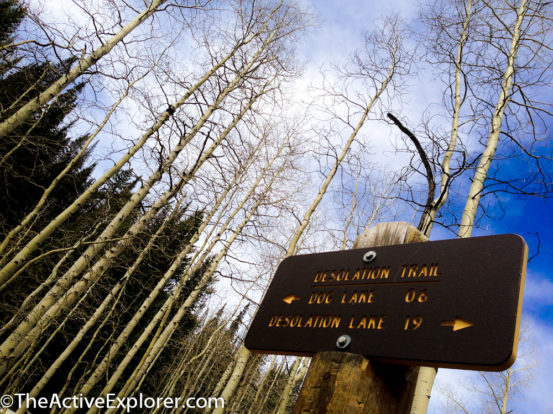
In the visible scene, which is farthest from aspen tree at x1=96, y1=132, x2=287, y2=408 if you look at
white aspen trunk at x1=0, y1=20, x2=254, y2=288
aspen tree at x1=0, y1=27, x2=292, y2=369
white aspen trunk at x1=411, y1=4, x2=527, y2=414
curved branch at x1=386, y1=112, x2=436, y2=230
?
curved branch at x1=386, y1=112, x2=436, y2=230

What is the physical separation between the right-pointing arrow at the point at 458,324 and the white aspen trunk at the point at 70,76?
248 inches

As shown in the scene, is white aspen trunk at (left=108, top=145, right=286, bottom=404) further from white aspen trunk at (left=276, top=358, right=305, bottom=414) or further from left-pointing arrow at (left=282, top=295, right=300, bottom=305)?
left-pointing arrow at (left=282, top=295, right=300, bottom=305)

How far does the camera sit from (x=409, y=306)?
3.48 ft

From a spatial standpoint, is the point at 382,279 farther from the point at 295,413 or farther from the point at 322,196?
the point at 322,196

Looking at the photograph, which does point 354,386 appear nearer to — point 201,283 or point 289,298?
point 289,298

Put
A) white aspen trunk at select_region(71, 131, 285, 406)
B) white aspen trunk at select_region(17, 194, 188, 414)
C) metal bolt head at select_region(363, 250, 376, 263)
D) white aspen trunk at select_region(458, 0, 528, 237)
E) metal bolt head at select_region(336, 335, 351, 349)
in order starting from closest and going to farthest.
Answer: metal bolt head at select_region(336, 335, 351, 349) < metal bolt head at select_region(363, 250, 376, 263) < white aspen trunk at select_region(458, 0, 528, 237) < white aspen trunk at select_region(71, 131, 285, 406) < white aspen trunk at select_region(17, 194, 188, 414)

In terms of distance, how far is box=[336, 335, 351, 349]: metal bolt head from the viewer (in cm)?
109

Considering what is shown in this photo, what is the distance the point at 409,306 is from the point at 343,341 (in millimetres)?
244

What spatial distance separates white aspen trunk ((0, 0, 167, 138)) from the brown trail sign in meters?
5.76

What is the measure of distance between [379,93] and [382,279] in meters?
6.37

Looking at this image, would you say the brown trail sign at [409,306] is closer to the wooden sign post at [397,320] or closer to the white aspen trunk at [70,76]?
the wooden sign post at [397,320]

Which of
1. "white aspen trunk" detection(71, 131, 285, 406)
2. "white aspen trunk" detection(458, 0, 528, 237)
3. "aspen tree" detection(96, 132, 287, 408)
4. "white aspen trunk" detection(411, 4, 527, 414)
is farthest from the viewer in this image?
"aspen tree" detection(96, 132, 287, 408)

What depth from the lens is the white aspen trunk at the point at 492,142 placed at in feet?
10.5

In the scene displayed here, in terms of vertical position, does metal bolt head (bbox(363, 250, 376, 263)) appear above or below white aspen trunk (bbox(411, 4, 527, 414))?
below
